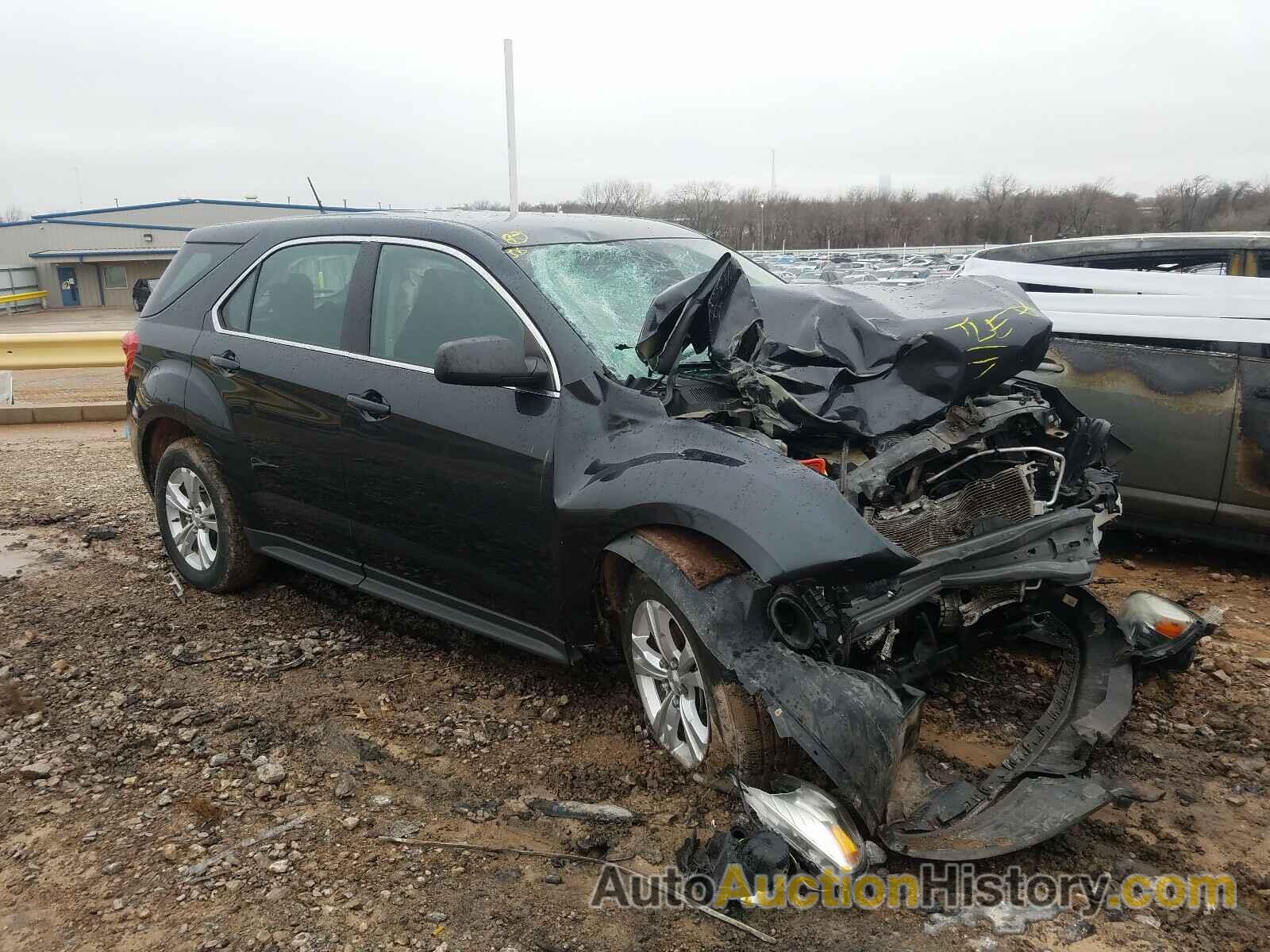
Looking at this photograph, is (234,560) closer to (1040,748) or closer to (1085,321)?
(1040,748)

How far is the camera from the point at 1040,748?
316 cm

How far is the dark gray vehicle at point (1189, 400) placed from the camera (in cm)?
479

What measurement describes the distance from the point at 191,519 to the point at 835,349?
3385 millimetres

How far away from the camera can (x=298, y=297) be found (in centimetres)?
440

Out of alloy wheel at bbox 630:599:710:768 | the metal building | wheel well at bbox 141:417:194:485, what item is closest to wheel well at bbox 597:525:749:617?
alloy wheel at bbox 630:599:710:768

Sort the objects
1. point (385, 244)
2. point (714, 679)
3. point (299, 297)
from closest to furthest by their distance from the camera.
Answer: point (714, 679)
point (385, 244)
point (299, 297)

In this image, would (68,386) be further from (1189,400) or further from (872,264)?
(872,264)

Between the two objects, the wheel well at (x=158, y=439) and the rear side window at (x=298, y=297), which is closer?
the rear side window at (x=298, y=297)

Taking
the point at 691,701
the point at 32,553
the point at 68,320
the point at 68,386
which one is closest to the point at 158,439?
the point at 32,553

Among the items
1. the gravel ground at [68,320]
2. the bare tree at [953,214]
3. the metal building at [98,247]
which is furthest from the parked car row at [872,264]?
the metal building at [98,247]

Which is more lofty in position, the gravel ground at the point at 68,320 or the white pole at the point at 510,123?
the white pole at the point at 510,123

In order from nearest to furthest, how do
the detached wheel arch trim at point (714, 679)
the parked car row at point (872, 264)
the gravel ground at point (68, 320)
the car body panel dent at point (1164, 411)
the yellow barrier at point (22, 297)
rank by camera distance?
the detached wheel arch trim at point (714, 679)
the car body panel dent at point (1164, 411)
the parked car row at point (872, 264)
the gravel ground at point (68, 320)
the yellow barrier at point (22, 297)

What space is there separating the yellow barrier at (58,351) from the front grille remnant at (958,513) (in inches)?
435

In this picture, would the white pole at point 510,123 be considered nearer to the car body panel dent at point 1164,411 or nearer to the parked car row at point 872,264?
the car body panel dent at point 1164,411
